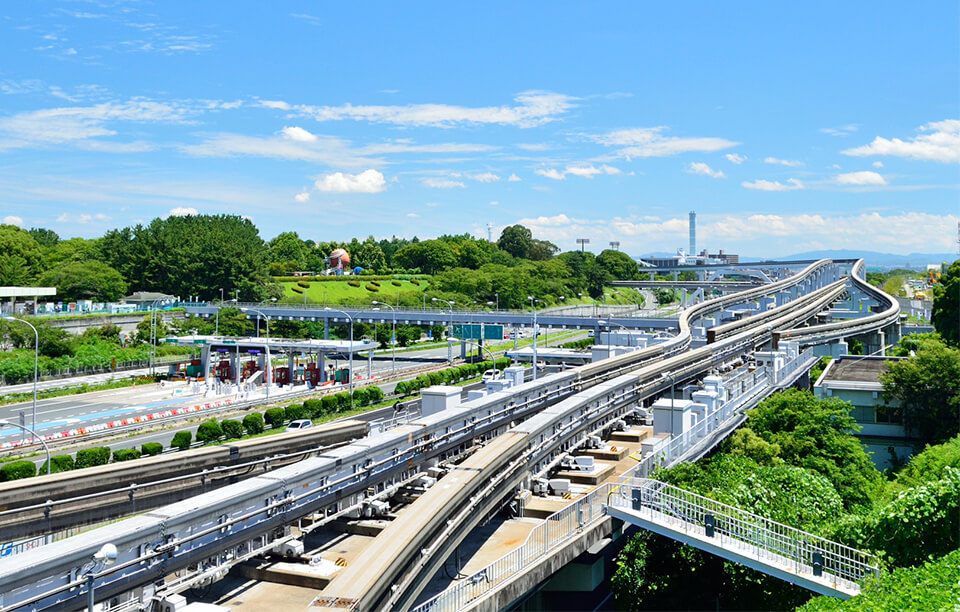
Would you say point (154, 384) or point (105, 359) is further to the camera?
point (105, 359)

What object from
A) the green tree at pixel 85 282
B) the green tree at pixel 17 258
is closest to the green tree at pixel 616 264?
the green tree at pixel 85 282

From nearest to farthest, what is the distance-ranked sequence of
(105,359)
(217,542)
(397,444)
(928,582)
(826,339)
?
(928,582)
(217,542)
(397,444)
(826,339)
(105,359)

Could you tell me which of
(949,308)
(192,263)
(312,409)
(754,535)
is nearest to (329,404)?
(312,409)

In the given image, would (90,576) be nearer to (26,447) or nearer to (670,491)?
(670,491)

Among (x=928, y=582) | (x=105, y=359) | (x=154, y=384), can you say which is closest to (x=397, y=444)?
(x=928, y=582)

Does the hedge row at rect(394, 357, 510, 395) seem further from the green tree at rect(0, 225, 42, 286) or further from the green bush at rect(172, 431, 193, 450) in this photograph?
the green tree at rect(0, 225, 42, 286)

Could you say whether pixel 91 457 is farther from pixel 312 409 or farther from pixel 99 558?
pixel 99 558

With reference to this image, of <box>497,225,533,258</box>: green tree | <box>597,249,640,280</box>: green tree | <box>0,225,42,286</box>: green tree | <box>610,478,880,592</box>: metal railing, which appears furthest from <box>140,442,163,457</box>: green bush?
<box>497,225,533,258</box>: green tree
